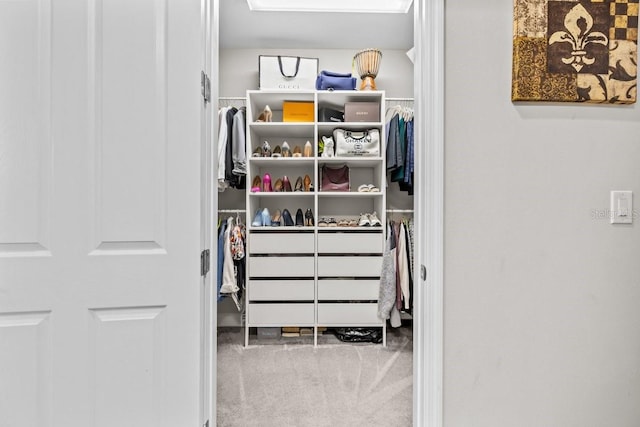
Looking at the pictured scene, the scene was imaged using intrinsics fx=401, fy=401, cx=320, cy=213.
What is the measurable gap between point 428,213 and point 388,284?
5.69 ft

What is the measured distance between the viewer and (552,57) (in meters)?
1.36

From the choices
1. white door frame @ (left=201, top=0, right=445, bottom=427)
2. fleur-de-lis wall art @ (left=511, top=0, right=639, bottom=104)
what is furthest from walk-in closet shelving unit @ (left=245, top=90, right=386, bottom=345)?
fleur-de-lis wall art @ (left=511, top=0, right=639, bottom=104)

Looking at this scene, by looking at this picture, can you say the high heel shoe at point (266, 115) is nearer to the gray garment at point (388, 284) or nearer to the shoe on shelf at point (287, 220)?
the shoe on shelf at point (287, 220)

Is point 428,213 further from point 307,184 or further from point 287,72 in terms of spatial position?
point 287,72

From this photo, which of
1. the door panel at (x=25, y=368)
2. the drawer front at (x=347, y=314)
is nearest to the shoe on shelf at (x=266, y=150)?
the drawer front at (x=347, y=314)

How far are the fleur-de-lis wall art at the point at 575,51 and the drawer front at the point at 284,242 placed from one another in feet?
6.45

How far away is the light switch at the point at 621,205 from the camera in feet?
4.57

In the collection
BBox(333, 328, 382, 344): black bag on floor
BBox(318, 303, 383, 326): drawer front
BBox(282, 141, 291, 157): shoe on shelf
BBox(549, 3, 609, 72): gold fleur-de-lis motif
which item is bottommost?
BBox(333, 328, 382, 344): black bag on floor

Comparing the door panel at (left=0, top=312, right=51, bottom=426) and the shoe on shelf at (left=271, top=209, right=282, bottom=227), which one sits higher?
the shoe on shelf at (left=271, top=209, right=282, bottom=227)

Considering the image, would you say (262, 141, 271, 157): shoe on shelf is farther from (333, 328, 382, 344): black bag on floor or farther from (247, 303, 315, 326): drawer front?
(333, 328, 382, 344): black bag on floor

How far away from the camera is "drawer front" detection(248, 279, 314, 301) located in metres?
3.06

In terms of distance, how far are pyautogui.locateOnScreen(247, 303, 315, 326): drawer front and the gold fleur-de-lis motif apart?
2.30m

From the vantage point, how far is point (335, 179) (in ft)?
10.8

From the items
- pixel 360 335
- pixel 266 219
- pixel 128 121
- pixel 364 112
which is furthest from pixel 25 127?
pixel 360 335
